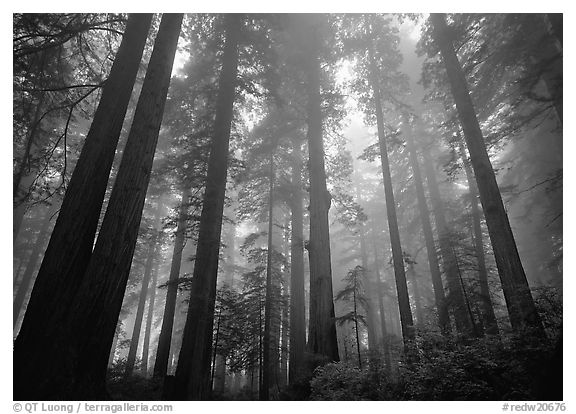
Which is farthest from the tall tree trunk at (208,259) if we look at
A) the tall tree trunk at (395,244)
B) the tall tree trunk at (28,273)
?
the tall tree trunk at (28,273)

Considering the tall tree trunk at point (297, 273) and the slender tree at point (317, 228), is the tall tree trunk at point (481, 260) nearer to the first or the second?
the slender tree at point (317, 228)

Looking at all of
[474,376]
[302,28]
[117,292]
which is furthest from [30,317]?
[302,28]

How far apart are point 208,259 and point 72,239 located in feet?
11.5

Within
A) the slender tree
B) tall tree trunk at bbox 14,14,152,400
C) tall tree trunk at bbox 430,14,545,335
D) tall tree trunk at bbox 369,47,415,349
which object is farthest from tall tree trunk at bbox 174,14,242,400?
tall tree trunk at bbox 430,14,545,335

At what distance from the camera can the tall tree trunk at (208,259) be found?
6.43 m

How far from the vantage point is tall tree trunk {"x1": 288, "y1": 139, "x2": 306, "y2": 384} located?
1215cm

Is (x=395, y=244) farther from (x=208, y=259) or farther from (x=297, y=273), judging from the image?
(x=208, y=259)

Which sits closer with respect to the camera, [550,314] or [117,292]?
[117,292]

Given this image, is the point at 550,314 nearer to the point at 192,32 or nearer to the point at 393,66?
the point at 393,66

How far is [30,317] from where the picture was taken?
3.59 meters

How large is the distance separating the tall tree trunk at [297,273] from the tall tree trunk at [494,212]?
6160mm

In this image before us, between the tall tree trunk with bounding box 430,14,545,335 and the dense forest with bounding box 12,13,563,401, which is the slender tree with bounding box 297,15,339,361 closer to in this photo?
the dense forest with bounding box 12,13,563,401
